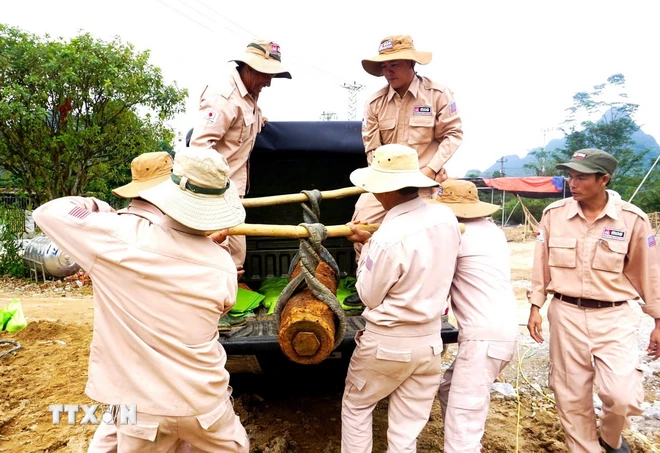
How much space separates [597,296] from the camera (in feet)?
8.84

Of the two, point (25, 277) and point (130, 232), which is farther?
point (25, 277)

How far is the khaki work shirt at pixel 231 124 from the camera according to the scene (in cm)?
298

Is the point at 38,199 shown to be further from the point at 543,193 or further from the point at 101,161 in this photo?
the point at 543,193

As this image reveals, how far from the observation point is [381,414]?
3.50 meters


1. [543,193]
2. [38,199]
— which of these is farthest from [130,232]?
[543,193]

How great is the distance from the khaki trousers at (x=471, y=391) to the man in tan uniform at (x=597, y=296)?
1.79 feet

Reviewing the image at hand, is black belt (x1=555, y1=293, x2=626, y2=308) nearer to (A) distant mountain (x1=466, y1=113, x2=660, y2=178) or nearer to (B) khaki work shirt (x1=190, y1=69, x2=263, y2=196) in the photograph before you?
(B) khaki work shirt (x1=190, y1=69, x2=263, y2=196)

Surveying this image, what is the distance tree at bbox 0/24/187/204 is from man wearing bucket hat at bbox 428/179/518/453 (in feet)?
26.8

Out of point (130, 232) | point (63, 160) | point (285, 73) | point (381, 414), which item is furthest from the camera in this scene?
point (63, 160)

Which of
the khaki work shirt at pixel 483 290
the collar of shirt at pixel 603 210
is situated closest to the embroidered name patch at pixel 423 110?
the khaki work shirt at pixel 483 290

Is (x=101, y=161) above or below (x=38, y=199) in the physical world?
above

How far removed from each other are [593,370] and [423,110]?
1.97 meters

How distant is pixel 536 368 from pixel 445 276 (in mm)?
2771

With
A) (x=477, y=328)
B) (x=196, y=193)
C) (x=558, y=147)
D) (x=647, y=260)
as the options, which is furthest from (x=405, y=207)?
(x=558, y=147)
